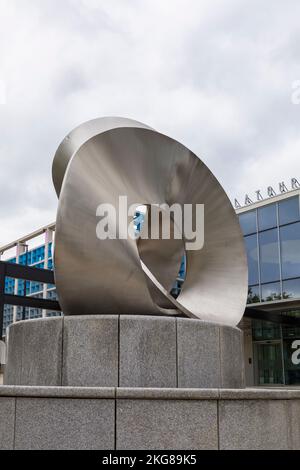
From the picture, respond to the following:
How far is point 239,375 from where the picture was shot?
11250 millimetres

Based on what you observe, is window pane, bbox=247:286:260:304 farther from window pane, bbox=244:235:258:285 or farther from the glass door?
A: the glass door

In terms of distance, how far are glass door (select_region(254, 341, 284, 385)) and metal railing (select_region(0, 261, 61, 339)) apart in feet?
49.5

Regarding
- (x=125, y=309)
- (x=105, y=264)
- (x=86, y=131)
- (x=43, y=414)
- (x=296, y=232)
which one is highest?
(x=296, y=232)

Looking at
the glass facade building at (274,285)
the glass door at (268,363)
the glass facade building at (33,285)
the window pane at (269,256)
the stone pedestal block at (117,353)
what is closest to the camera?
the stone pedestal block at (117,353)

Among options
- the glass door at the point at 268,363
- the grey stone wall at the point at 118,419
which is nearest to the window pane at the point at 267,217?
the glass door at the point at 268,363

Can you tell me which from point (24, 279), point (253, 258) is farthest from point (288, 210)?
point (24, 279)

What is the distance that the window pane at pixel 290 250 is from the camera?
3259 cm

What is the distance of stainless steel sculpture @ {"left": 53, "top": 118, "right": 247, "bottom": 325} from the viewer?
10.6 meters

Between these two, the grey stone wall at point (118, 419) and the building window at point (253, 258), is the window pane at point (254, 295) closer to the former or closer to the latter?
the building window at point (253, 258)

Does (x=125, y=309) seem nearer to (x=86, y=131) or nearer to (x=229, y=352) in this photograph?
(x=229, y=352)

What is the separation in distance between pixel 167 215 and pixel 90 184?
2611 millimetres

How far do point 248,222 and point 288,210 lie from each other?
123 inches

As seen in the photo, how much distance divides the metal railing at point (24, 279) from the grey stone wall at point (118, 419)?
1602 centimetres
